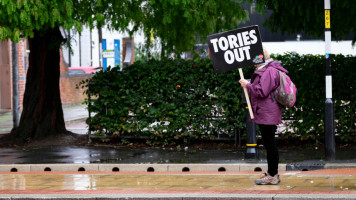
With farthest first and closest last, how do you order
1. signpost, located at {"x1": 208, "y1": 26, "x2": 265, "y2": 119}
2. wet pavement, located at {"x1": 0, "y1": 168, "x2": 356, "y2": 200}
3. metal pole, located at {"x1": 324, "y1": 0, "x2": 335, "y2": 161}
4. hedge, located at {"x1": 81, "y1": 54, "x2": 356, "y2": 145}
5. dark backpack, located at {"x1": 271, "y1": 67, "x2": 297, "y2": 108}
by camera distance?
hedge, located at {"x1": 81, "y1": 54, "x2": 356, "y2": 145}, metal pole, located at {"x1": 324, "y1": 0, "x2": 335, "y2": 161}, signpost, located at {"x1": 208, "y1": 26, "x2": 265, "y2": 119}, dark backpack, located at {"x1": 271, "y1": 67, "x2": 297, "y2": 108}, wet pavement, located at {"x1": 0, "y1": 168, "x2": 356, "y2": 200}

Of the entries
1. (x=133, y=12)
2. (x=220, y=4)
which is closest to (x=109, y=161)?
(x=133, y=12)

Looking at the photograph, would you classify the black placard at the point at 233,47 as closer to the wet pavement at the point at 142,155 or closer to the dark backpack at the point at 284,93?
the dark backpack at the point at 284,93

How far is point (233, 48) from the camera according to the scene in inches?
385

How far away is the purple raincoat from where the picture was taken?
835cm

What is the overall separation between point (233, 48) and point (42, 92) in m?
6.73

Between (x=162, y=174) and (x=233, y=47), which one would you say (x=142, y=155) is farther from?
(x=233, y=47)

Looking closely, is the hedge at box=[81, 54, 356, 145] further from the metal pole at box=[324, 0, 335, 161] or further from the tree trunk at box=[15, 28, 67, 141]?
the metal pole at box=[324, 0, 335, 161]

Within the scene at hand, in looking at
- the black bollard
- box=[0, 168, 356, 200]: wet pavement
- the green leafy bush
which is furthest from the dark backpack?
the green leafy bush

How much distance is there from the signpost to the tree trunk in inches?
238

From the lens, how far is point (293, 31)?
13.3 meters

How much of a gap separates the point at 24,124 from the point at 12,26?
11.3 feet

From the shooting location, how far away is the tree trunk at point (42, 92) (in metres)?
15.1

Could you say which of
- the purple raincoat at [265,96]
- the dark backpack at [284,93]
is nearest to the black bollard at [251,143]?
the purple raincoat at [265,96]

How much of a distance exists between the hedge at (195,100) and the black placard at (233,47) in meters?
3.30
